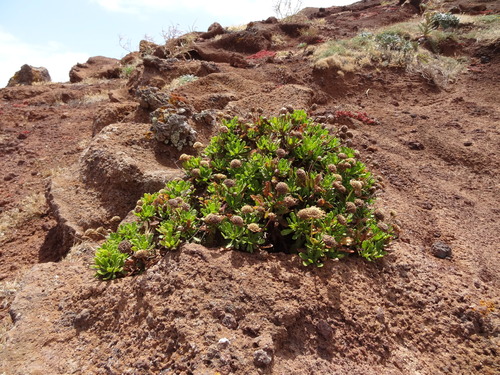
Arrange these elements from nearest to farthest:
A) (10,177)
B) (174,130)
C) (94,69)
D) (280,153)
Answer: (280,153)
(174,130)
(10,177)
(94,69)

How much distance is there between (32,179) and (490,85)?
9.52 m

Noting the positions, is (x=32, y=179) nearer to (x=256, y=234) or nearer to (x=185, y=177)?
(x=185, y=177)

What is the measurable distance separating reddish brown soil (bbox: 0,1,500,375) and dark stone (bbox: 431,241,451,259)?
60mm

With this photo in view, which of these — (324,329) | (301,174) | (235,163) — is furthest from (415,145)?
(324,329)

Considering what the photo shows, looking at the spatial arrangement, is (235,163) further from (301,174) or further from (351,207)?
(351,207)

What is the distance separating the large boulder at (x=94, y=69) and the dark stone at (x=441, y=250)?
1609cm

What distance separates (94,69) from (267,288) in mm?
19681

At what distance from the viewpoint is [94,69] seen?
18453mm

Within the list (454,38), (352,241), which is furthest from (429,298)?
(454,38)

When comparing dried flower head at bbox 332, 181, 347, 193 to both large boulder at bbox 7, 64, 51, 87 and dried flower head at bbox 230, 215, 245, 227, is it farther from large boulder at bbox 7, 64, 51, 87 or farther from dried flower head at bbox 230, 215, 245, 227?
large boulder at bbox 7, 64, 51, 87

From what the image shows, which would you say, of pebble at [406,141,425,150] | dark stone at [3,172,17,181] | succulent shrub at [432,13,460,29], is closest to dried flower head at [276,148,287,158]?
pebble at [406,141,425,150]

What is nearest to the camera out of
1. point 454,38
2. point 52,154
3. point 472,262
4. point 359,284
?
point 359,284

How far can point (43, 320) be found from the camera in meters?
2.46

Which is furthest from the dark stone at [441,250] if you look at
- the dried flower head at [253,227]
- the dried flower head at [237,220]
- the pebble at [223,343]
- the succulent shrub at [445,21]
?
the succulent shrub at [445,21]
